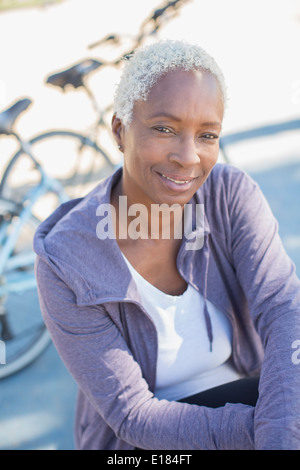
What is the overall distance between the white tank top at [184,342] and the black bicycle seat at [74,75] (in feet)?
5.52

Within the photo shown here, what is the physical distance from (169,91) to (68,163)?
3.23 meters

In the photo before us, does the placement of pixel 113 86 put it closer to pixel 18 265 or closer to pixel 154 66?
pixel 18 265

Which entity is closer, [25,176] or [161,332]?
[161,332]

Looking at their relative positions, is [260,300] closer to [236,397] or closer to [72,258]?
[236,397]

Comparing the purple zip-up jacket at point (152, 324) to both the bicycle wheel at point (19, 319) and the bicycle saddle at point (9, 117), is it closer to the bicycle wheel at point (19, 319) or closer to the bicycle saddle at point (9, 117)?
the bicycle saddle at point (9, 117)

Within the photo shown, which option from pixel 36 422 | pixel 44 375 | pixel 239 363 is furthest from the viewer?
pixel 44 375

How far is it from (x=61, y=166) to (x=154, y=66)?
3219mm

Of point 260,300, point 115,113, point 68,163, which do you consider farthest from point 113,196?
point 68,163

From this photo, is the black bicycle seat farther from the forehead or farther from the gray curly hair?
the forehead

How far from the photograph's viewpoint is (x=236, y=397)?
147 cm

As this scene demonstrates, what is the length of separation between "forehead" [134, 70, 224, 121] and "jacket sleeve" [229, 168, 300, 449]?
0.38 m

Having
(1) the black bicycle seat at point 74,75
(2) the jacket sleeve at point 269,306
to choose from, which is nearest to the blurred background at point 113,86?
(1) the black bicycle seat at point 74,75

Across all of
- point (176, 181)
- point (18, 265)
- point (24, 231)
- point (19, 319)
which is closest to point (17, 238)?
point (18, 265)

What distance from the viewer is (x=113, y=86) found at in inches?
235
